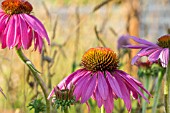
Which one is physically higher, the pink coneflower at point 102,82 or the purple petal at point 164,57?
the purple petal at point 164,57

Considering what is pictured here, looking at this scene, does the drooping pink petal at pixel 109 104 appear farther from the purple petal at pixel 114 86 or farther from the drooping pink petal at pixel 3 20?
the drooping pink petal at pixel 3 20

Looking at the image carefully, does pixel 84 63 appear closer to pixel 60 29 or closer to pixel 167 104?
pixel 167 104

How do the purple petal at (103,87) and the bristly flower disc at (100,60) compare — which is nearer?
the purple petal at (103,87)

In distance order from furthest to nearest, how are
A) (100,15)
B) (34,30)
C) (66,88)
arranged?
(100,15)
(34,30)
(66,88)

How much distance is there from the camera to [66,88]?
989mm

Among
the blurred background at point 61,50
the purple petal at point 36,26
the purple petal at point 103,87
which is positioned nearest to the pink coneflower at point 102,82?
the purple petal at point 103,87

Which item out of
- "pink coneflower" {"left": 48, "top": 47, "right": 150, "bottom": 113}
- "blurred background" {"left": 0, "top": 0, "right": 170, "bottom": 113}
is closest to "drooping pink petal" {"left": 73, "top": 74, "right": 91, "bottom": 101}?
"pink coneflower" {"left": 48, "top": 47, "right": 150, "bottom": 113}

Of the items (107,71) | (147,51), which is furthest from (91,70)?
(147,51)

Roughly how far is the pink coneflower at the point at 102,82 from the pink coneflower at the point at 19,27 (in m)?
0.13

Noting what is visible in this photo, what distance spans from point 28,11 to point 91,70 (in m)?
0.25

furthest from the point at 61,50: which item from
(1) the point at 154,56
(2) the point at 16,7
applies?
(1) the point at 154,56

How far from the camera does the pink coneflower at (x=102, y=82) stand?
38.1 inches

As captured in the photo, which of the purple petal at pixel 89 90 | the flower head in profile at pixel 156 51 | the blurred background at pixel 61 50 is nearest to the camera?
the purple petal at pixel 89 90

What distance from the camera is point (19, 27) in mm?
1130
